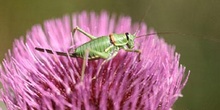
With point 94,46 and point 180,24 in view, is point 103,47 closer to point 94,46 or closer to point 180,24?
point 94,46

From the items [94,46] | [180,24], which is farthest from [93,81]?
Result: [180,24]

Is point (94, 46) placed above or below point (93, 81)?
above

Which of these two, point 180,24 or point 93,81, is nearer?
point 93,81

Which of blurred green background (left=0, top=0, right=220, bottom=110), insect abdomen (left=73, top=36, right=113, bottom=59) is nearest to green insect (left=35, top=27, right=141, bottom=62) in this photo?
insect abdomen (left=73, top=36, right=113, bottom=59)

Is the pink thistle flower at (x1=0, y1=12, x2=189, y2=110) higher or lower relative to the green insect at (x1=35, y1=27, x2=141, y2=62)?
lower

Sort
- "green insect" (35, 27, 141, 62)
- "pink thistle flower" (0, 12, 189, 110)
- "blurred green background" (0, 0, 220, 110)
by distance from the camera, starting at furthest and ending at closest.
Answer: "blurred green background" (0, 0, 220, 110)
"green insect" (35, 27, 141, 62)
"pink thistle flower" (0, 12, 189, 110)

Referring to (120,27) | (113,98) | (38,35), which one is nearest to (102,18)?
(120,27)

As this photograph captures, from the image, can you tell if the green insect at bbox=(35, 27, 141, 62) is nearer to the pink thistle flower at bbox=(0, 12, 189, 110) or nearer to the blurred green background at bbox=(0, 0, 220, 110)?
the pink thistle flower at bbox=(0, 12, 189, 110)

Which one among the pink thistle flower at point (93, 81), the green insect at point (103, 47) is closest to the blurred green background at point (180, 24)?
the pink thistle flower at point (93, 81)
